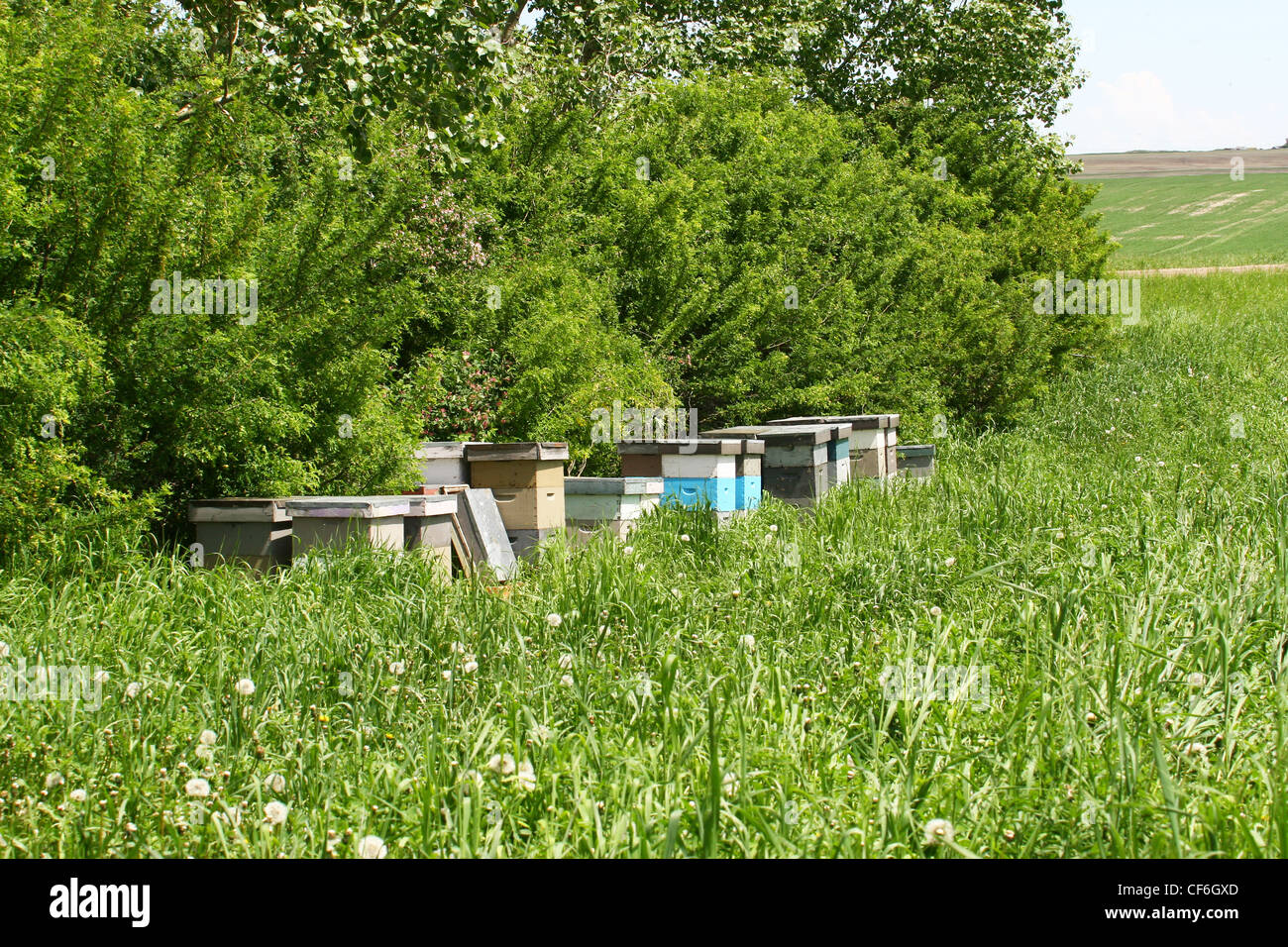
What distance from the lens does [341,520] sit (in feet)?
17.6

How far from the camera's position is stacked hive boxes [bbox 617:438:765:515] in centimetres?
721

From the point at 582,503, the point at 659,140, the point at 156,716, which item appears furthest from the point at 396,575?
the point at 659,140

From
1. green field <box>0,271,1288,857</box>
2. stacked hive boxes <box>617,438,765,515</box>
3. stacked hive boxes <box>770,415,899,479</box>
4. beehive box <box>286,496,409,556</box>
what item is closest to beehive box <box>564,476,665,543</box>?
stacked hive boxes <box>617,438,765,515</box>

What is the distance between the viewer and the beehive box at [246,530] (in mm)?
5488

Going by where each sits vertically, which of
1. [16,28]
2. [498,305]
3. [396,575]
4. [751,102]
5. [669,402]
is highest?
[751,102]

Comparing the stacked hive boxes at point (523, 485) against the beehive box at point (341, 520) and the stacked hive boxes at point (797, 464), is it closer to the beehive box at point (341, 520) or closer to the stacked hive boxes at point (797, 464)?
the beehive box at point (341, 520)

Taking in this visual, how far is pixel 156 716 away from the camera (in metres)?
3.39

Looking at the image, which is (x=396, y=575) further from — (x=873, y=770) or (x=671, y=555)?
(x=873, y=770)

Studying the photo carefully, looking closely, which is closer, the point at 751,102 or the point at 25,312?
the point at 25,312

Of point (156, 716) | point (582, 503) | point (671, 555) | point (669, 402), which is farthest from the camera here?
point (669, 402)

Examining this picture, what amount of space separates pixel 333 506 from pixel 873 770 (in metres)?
3.19

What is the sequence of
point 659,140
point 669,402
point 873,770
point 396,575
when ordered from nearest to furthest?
1. point 873,770
2. point 396,575
3. point 669,402
4. point 659,140

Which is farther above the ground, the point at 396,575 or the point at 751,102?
the point at 751,102

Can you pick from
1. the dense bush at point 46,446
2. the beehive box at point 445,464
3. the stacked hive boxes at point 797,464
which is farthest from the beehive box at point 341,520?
the stacked hive boxes at point 797,464
